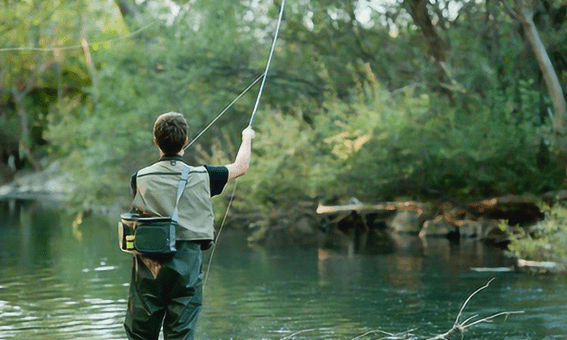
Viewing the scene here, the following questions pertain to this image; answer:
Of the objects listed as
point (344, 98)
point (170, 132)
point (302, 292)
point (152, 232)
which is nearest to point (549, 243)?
point (302, 292)

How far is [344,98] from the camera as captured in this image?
79.0ft

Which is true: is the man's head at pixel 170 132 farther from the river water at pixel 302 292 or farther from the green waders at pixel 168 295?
the river water at pixel 302 292

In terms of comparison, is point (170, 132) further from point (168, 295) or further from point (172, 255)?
point (168, 295)

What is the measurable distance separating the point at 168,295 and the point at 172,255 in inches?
8.0

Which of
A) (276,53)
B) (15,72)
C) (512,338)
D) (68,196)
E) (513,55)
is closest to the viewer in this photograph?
(512,338)

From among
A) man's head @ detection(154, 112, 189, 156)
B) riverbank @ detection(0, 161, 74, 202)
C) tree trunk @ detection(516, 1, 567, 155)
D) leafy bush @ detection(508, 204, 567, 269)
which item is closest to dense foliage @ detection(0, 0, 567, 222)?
tree trunk @ detection(516, 1, 567, 155)

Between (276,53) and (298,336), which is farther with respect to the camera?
(276,53)

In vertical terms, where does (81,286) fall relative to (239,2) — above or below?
below

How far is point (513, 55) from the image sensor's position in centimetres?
1997

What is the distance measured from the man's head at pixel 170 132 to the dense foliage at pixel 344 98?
34.4 ft

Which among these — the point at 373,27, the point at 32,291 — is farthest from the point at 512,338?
the point at 373,27

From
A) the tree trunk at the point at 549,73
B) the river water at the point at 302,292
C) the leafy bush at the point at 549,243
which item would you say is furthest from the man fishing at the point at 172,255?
the tree trunk at the point at 549,73

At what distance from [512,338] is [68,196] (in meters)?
19.4

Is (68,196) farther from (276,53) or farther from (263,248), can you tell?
(263,248)
